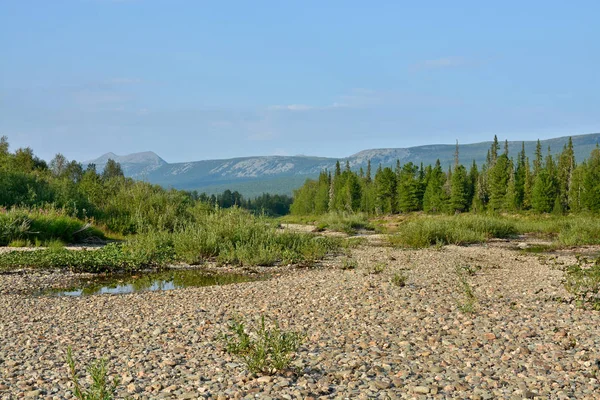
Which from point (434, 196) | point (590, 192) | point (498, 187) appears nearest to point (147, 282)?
point (590, 192)

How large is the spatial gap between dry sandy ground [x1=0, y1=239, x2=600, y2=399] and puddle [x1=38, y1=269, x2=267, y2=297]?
112cm

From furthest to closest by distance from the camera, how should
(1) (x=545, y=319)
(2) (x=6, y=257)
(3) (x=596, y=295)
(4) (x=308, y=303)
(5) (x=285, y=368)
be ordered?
1. (2) (x=6, y=257)
2. (3) (x=596, y=295)
3. (4) (x=308, y=303)
4. (1) (x=545, y=319)
5. (5) (x=285, y=368)

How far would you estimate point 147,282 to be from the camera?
14141 mm

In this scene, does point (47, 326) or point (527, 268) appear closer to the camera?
point (47, 326)

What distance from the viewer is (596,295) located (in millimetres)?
10914

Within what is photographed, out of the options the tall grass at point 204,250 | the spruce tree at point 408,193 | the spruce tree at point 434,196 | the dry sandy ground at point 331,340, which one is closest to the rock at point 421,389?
the dry sandy ground at point 331,340

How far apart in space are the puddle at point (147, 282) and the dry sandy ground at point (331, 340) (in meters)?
1.12

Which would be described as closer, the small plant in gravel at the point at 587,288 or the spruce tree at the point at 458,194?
the small plant in gravel at the point at 587,288

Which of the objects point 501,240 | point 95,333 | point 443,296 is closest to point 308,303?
point 443,296

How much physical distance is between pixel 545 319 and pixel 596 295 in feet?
9.13

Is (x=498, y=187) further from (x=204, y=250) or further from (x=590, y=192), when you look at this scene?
(x=204, y=250)

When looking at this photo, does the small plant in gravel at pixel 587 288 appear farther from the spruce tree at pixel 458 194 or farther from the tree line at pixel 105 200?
the spruce tree at pixel 458 194

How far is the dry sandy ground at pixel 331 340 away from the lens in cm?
578

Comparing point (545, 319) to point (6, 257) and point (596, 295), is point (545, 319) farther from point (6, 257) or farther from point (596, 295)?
point (6, 257)
